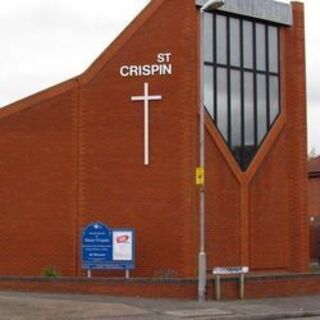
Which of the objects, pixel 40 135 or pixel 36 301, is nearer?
pixel 36 301

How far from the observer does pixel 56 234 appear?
1025 inches

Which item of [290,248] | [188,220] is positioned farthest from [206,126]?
[290,248]

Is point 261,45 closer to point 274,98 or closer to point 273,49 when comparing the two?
point 273,49

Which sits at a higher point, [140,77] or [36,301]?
[140,77]

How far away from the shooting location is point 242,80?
27.1 metres

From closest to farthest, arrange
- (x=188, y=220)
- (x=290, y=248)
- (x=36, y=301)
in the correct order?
(x=36, y=301), (x=188, y=220), (x=290, y=248)

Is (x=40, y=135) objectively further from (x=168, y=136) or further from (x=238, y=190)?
(x=238, y=190)

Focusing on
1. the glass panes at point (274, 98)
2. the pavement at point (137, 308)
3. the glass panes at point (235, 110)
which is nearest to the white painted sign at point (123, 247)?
the pavement at point (137, 308)

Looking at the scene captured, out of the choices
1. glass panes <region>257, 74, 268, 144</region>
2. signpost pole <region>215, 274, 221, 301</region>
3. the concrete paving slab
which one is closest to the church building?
glass panes <region>257, 74, 268, 144</region>

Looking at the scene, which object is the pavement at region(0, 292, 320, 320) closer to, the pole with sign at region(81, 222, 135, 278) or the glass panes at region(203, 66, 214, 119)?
the pole with sign at region(81, 222, 135, 278)

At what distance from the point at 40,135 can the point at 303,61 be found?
9196mm

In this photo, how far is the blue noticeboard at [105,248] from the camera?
958 inches

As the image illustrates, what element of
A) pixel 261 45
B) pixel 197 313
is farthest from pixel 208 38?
pixel 197 313

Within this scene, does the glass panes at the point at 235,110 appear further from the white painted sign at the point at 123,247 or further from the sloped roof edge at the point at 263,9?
the white painted sign at the point at 123,247
